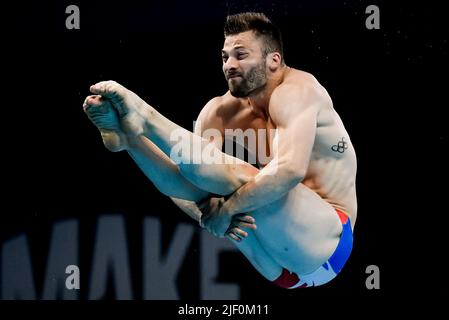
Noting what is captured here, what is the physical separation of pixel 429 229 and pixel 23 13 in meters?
2.23

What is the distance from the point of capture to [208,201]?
2262 mm

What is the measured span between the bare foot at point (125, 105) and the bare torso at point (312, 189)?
43cm

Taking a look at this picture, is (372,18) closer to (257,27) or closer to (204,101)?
(204,101)

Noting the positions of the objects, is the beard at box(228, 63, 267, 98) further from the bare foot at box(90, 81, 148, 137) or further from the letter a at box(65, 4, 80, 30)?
the letter a at box(65, 4, 80, 30)

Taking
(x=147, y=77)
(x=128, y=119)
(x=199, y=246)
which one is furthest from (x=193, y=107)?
(x=128, y=119)

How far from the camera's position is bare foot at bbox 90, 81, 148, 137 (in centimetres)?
200

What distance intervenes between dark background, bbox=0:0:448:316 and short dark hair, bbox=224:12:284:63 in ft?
3.46

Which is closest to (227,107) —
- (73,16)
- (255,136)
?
(255,136)

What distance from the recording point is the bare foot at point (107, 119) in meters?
2.04

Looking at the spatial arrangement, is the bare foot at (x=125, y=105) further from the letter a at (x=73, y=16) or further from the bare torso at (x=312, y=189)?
the letter a at (x=73, y=16)

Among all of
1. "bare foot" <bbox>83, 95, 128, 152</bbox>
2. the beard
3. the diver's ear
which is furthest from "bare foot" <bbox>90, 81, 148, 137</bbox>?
the diver's ear

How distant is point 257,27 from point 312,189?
1.81ft

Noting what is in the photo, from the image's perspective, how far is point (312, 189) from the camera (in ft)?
8.07

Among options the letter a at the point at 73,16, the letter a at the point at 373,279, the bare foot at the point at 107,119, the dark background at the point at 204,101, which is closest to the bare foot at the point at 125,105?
the bare foot at the point at 107,119
